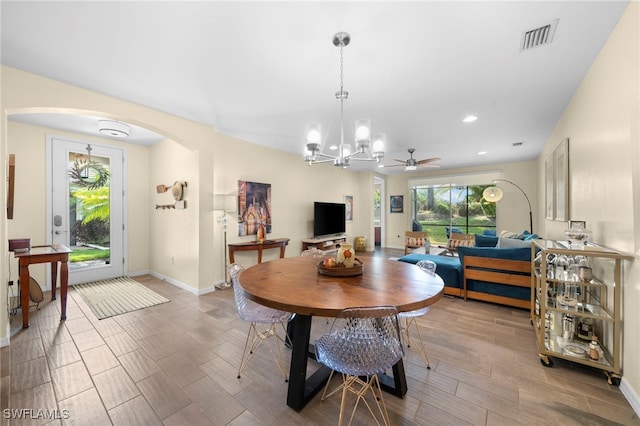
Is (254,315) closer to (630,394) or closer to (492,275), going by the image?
(630,394)

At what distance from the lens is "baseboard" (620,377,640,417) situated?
159cm

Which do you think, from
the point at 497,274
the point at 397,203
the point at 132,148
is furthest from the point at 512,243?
the point at 132,148

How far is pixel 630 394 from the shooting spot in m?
1.68

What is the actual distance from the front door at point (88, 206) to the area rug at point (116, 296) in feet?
1.20

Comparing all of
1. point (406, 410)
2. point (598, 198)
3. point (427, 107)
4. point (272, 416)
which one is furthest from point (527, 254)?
point (272, 416)

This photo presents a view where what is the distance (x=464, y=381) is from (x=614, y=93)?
2456 mm

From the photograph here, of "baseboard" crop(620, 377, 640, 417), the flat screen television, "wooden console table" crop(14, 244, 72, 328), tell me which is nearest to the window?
the flat screen television

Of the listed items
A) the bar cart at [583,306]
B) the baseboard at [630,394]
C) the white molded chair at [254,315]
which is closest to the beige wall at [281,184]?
the white molded chair at [254,315]

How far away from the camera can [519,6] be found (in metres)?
1.61

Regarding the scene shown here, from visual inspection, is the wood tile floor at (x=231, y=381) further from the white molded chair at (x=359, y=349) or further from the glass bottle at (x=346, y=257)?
the glass bottle at (x=346, y=257)

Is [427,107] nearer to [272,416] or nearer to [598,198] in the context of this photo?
[598,198]

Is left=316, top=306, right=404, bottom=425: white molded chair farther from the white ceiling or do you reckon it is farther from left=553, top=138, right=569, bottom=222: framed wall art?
left=553, top=138, right=569, bottom=222: framed wall art

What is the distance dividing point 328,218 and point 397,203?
330 centimetres

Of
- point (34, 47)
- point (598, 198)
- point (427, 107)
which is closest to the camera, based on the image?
point (34, 47)
